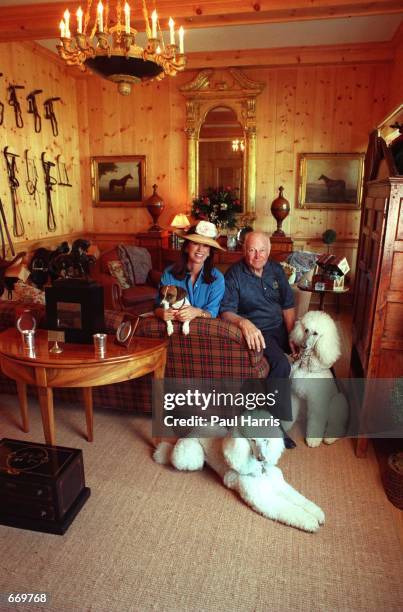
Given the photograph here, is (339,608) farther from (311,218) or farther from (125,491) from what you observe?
(311,218)

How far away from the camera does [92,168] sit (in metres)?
6.21

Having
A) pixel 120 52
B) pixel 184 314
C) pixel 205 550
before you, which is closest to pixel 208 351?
pixel 184 314

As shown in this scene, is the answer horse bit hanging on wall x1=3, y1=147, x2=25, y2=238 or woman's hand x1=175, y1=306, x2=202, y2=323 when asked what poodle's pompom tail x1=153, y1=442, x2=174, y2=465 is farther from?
horse bit hanging on wall x1=3, y1=147, x2=25, y2=238

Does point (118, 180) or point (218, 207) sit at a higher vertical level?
point (118, 180)

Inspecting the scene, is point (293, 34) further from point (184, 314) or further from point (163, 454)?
point (163, 454)

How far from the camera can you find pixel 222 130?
18.9 feet

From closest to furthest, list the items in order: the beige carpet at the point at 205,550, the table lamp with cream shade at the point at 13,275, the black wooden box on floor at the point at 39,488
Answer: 1. the beige carpet at the point at 205,550
2. the black wooden box on floor at the point at 39,488
3. the table lamp with cream shade at the point at 13,275

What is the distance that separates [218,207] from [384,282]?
3766 millimetres

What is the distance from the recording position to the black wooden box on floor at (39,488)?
70.4 inches

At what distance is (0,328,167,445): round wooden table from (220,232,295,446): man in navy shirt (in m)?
0.72

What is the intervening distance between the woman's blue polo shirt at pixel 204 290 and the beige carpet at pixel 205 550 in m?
0.96

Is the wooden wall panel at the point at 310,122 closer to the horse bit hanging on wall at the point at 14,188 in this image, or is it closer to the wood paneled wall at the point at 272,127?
the wood paneled wall at the point at 272,127

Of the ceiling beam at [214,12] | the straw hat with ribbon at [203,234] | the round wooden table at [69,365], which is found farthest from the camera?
the ceiling beam at [214,12]

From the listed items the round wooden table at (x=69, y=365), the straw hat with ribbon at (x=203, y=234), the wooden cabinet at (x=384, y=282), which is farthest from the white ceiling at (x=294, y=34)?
the round wooden table at (x=69, y=365)
